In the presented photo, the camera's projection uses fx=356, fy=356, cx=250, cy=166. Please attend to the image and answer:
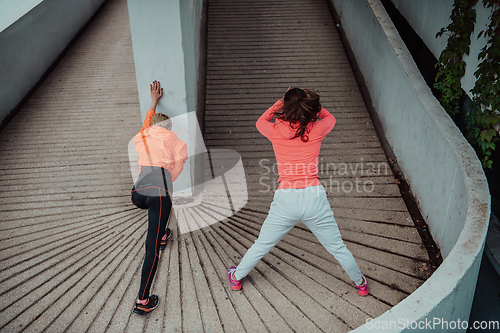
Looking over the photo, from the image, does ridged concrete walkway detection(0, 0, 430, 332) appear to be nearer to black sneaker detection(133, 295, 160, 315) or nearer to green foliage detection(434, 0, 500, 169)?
black sneaker detection(133, 295, 160, 315)

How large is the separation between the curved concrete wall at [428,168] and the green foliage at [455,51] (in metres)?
0.44

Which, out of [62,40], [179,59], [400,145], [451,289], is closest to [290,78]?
[400,145]

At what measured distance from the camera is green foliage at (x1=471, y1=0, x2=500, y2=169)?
3.38 metres

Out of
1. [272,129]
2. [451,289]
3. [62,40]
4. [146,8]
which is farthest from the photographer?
[62,40]

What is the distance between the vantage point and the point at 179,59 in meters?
3.51

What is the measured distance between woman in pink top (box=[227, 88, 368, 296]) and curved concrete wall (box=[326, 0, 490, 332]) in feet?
2.42

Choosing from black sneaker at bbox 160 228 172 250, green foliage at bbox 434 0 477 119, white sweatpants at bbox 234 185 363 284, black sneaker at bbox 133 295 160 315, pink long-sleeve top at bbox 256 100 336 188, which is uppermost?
green foliage at bbox 434 0 477 119

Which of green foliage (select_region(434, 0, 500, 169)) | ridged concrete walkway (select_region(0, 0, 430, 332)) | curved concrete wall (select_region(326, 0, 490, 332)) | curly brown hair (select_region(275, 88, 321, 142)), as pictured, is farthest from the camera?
green foliage (select_region(434, 0, 500, 169))

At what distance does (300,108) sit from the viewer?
225cm

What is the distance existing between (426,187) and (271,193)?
1703 mm

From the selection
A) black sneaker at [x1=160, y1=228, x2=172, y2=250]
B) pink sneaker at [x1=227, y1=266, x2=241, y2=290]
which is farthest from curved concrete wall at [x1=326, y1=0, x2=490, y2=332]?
black sneaker at [x1=160, y1=228, x2=172, y2=250]

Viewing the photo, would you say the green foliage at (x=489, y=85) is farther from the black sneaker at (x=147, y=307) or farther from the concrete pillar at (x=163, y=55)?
the black sneaker at (x=147, y=307)

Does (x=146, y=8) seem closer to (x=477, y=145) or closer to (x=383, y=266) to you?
(x=383, y=266)

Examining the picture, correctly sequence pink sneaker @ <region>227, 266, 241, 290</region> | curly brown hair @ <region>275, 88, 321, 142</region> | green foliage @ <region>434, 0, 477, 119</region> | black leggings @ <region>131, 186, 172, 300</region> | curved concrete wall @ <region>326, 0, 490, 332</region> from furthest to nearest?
green foliage @ <region>434, 0, 477, 119</region>, pink sneaker @ <region>227, 266, 241, 290</region>, black leggings @ <region>131, 186, 172, 300</region>, curly brown hair @ <region>275, 88, 321, 142</region>, curved concrete wall @ <region>326, 0, 490, 332</region>
